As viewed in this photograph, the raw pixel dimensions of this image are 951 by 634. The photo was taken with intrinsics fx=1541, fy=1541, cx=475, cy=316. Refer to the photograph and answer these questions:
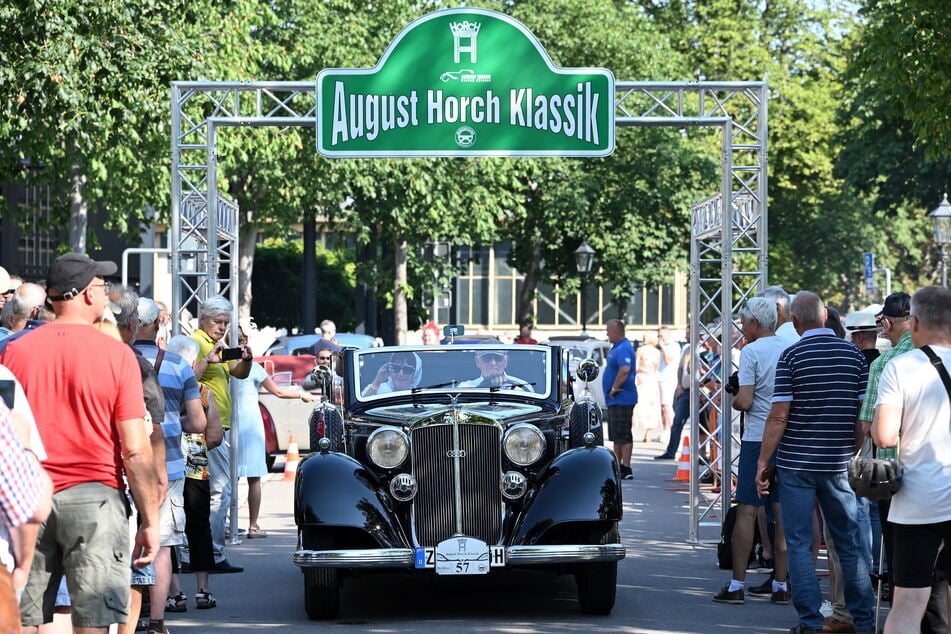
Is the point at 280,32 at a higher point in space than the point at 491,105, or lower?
higher

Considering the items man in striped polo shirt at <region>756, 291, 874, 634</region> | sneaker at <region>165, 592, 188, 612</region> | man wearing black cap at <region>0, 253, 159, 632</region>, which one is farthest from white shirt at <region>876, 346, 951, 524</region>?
sneaker at <region>165, 592, 188, 612</region>

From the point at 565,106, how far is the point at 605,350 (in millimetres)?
19681

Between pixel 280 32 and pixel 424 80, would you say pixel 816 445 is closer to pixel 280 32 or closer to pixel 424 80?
pixel 424 80

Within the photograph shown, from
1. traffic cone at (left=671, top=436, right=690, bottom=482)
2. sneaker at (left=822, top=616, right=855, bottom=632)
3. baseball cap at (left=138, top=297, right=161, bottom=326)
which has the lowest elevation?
traffic cone at (left=671, top=436, right=690, bottom=482)

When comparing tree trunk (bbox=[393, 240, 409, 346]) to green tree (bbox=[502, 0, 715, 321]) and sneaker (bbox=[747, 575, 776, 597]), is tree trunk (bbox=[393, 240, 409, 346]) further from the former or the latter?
sneaker (bbox=[747, 575, 776, 597])

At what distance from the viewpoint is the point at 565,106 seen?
13.1 meters

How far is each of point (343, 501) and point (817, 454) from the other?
A: 287cm

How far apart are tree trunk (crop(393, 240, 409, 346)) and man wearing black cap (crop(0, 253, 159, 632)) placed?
33.9 metres

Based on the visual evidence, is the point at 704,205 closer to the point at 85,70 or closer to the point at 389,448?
the point at 389,448

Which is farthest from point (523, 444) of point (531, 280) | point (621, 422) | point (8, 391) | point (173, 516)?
point (531, 280)

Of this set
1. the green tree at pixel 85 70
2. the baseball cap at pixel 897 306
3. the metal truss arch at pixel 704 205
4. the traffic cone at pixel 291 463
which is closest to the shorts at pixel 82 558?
the baseball cap at pixel 897 306

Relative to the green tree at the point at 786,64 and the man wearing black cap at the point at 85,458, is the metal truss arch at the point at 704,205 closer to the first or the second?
the man wearing black cap at the point at 85,458

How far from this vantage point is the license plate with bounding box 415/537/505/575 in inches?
363

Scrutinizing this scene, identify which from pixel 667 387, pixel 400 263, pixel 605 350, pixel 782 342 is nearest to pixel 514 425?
pixel 782 342
